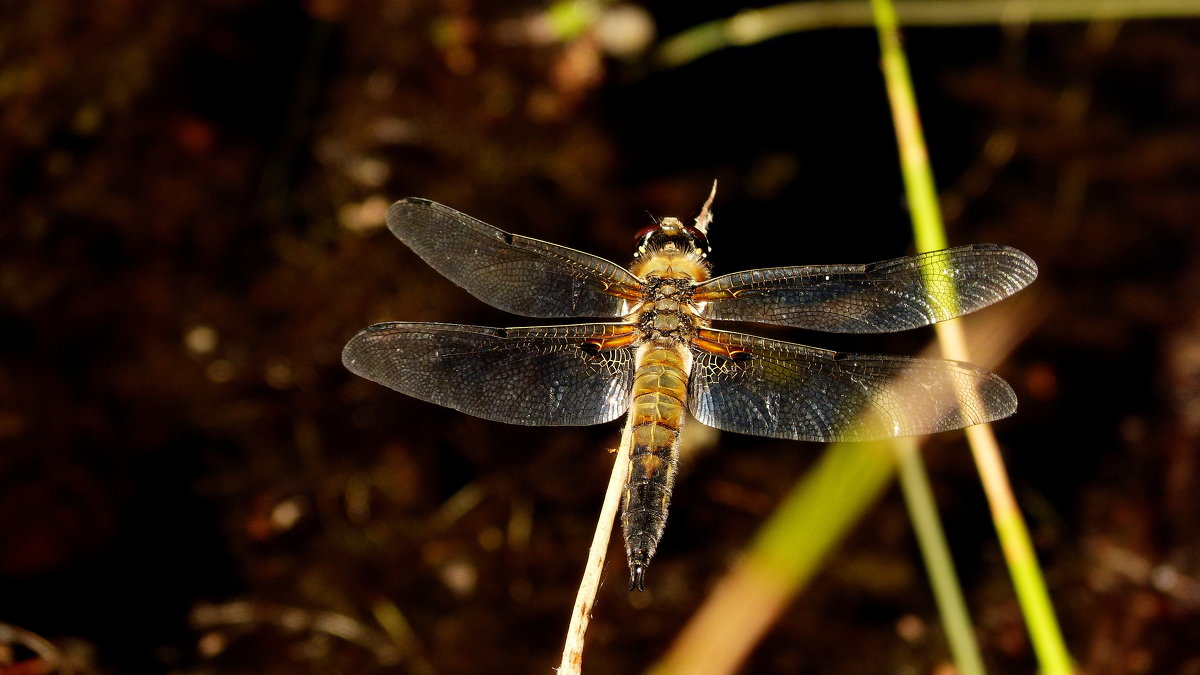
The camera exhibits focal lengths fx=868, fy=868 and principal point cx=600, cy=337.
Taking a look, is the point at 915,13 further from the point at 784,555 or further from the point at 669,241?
the point at 784,555

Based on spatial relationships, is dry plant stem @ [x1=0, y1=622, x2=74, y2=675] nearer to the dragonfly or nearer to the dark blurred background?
the dark blurred background

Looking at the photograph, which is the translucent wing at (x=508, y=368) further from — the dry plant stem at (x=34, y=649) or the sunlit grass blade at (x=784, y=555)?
the dry plant stem at (x=34, y=649)

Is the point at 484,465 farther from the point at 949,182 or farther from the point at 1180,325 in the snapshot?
the point at 1180,325

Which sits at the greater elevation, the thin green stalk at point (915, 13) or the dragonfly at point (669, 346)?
the thin green stalk at point (915, 13)

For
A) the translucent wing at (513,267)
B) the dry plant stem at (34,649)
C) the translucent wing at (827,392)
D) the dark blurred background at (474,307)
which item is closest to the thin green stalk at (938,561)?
the dark blurred background at (474,307)

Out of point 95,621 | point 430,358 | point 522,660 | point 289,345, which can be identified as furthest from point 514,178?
point 95,621

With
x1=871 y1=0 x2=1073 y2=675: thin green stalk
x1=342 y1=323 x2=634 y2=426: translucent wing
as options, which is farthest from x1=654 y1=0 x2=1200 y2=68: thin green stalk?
x1=342 y1=323 x2=634 y2=426: translucent wing

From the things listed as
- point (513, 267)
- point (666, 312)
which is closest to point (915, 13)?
point (666, 312)
